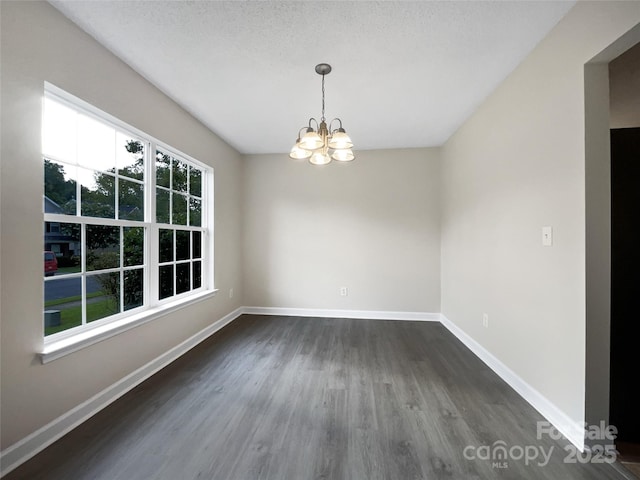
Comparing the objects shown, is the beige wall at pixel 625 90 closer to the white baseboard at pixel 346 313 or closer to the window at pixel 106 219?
Result: the white baseboard at pixel 346 313

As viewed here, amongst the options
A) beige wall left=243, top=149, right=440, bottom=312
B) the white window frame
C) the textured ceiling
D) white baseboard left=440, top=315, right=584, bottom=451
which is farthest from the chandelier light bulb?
white baseboard left=440, top=315, right=584, bottom=451

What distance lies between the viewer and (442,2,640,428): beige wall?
157 cm

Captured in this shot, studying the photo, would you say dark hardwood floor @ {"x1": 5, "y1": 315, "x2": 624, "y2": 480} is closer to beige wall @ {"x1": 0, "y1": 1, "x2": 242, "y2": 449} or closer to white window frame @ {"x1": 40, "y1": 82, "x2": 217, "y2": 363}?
beige wall @ {"x1": 0, "y1": 1, "x2": 242, "y2": 449}

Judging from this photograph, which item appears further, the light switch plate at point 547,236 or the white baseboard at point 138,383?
the light switch plate at point 547,236

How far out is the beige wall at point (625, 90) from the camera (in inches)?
81.5

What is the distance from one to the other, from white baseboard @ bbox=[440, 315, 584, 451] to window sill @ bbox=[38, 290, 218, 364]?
312 cm

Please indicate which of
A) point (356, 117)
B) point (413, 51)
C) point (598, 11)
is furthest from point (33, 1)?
point (598, 11)

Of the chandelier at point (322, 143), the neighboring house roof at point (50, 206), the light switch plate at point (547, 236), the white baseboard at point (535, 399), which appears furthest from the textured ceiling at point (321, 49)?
the white baseboard at point (535, 399)

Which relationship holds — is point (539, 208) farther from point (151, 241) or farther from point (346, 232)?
point (151, 241)

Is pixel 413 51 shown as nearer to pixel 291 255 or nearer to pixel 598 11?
pixel 598 11

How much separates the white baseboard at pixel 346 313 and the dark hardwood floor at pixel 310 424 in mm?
1172

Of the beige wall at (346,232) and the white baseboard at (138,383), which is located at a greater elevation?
the beige wall at (346,232)

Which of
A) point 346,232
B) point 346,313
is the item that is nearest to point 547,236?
point 346,232

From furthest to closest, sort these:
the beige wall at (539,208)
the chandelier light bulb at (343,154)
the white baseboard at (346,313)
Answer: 1. the white baseboard at (346,313)
2. the chandelier light bulb at (343,154)
3. the beige wall at (539,208)
